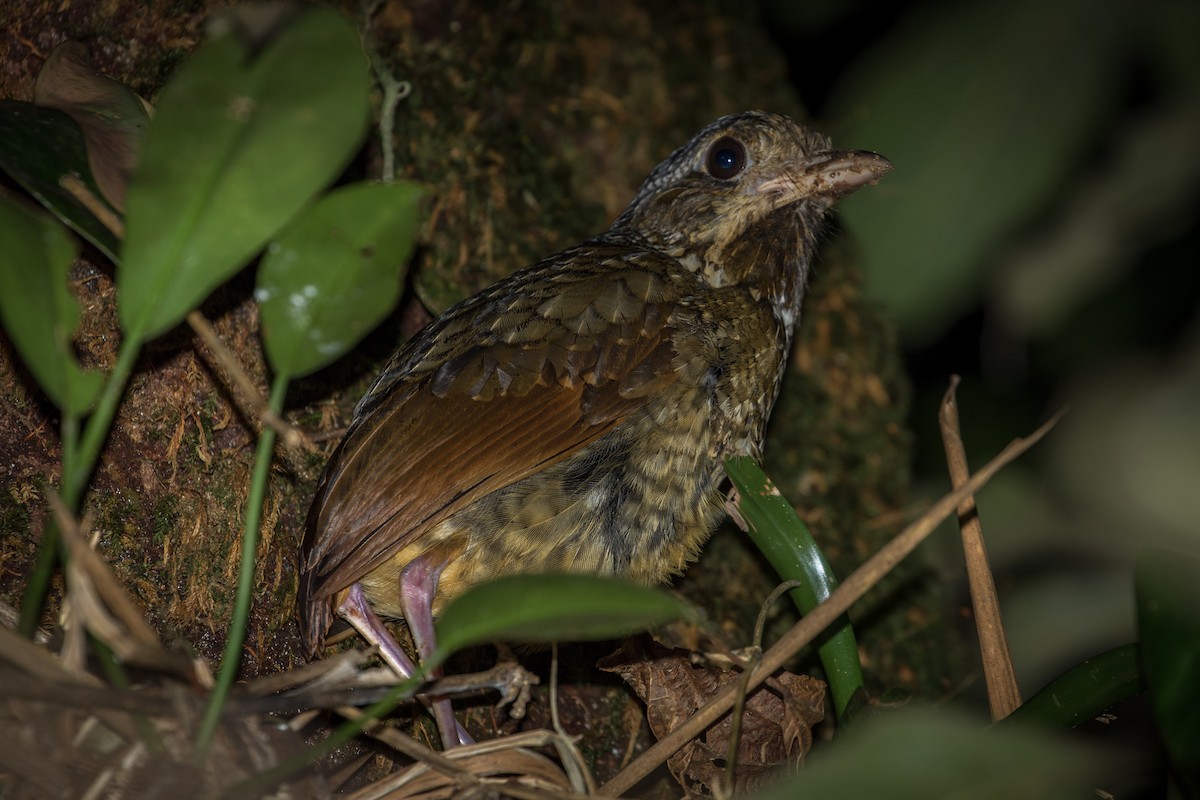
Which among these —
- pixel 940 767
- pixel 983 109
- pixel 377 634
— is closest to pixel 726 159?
pixel 983 109

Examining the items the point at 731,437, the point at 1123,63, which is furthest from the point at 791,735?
the point at 1123,63

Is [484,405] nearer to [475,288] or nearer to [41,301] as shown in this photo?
[475,288]

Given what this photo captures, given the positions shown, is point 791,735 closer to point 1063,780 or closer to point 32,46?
point 1063,780

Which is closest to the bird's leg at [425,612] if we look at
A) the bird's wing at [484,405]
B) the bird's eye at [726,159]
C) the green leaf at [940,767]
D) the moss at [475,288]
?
the bird's wing at [484,405]

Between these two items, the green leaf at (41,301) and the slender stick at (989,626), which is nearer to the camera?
the green leaf at (41,301)

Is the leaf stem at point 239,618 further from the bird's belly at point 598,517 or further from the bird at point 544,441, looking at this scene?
the bird's belly at point 598,517

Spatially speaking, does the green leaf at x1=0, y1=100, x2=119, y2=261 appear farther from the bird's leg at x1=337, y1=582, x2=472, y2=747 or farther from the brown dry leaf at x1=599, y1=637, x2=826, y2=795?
the brown dry leaf at x1=599, y1=637, x2=826, y2=795
